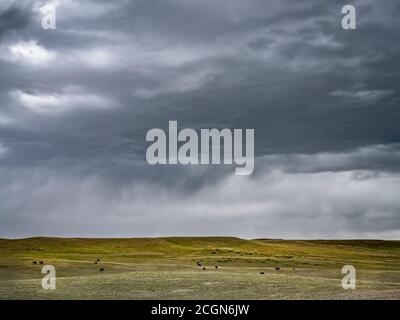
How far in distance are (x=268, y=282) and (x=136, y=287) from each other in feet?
29.7

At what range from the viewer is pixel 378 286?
34094 millimetres

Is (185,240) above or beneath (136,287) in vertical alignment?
above

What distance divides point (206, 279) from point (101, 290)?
351 inches
